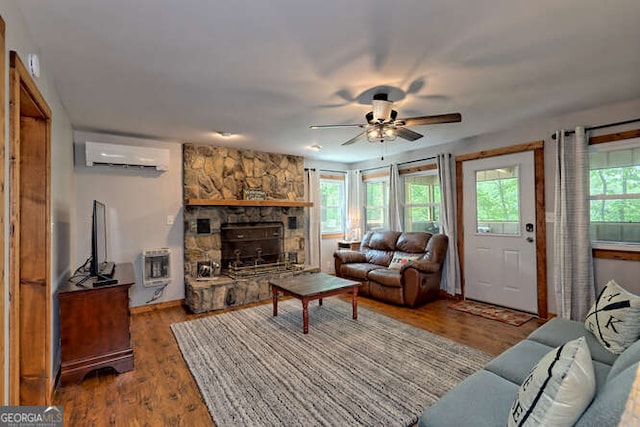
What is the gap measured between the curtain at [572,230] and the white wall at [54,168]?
4557 millimetres

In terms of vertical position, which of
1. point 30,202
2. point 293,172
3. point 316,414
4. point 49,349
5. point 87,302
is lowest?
point 316,414

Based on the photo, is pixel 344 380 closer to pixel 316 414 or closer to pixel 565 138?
pixel 316 414

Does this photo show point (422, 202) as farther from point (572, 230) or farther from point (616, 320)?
point (616, 320)

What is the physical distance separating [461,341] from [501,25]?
2729mm

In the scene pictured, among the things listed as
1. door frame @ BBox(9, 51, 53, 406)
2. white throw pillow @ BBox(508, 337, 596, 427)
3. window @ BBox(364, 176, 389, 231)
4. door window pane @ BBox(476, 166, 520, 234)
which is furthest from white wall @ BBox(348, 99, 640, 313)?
door frame @ BBox(9, 51, 53, 406)

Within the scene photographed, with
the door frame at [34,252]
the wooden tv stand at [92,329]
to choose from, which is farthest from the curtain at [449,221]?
the door frame at [34,252]

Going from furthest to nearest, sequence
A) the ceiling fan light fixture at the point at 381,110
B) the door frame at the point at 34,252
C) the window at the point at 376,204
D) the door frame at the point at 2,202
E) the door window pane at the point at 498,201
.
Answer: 1. the window at the point at 376,204
2. the door window pane at the point at 498,201
3. the ceiling fan light fixture at the point at 381,110
4. the door frame at the point at 34,252
5. the door frame at the point at 2,202

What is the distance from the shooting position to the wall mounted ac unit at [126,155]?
12.3 feet

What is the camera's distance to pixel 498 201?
418cm

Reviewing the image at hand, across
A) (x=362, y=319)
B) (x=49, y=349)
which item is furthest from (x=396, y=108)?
(x=49, y=349)

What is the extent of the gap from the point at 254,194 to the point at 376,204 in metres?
2.50

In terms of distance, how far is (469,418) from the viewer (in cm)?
128

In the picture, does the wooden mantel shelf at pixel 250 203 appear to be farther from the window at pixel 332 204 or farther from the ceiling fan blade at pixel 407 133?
the ceiling fan blade at pixel 407 133

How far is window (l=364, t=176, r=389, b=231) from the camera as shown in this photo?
600 centimetres
